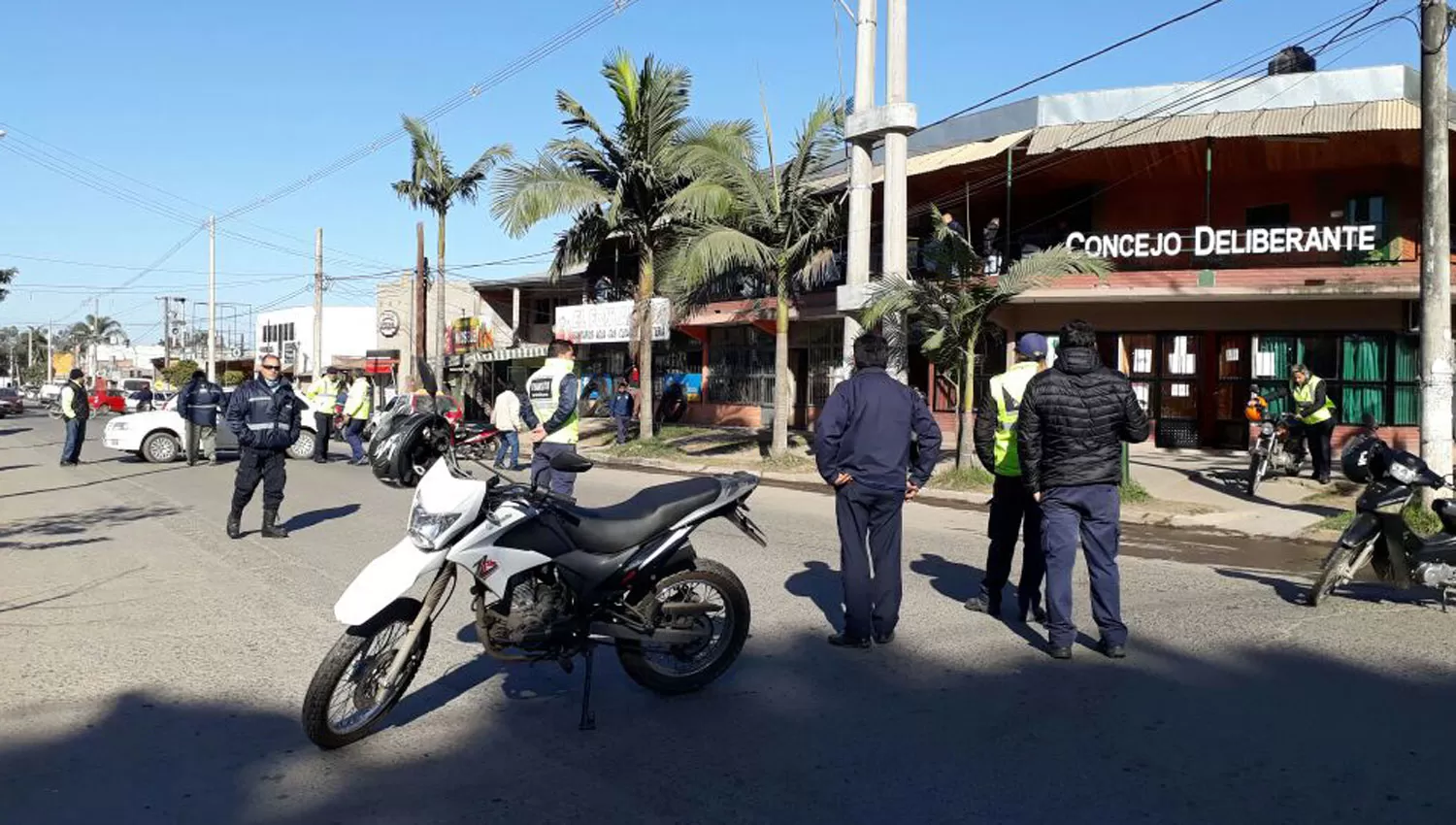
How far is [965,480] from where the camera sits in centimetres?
1595

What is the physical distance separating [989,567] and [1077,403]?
1.52 m

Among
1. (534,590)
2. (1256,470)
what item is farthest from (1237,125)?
(534,590)

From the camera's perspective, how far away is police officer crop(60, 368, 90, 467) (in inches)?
744

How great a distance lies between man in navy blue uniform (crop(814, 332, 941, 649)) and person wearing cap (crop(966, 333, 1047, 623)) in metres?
0.70

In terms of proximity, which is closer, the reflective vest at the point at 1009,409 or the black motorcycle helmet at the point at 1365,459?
the reflective vest at the point at 1009,409

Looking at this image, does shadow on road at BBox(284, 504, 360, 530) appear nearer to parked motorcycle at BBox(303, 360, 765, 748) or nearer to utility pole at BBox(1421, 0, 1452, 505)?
parked motorcycle at BBox(303, 360, 765, 748)

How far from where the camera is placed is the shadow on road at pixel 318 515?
1146 cm

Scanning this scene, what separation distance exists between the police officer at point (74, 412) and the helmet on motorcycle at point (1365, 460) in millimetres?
18801

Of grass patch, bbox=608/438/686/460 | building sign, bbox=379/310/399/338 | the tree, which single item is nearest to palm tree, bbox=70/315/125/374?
the tree

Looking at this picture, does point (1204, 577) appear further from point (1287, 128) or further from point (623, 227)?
point (623, 227)

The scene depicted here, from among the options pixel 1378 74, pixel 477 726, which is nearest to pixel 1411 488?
pixel 477 726

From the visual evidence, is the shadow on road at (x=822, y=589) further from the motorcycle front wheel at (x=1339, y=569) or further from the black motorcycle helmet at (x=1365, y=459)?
the black motorcycle helmet at (x=1365, y=459)

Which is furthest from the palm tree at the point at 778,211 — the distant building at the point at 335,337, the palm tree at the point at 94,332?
the palm tree at the point at 94,332

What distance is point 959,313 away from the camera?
15.6 m
